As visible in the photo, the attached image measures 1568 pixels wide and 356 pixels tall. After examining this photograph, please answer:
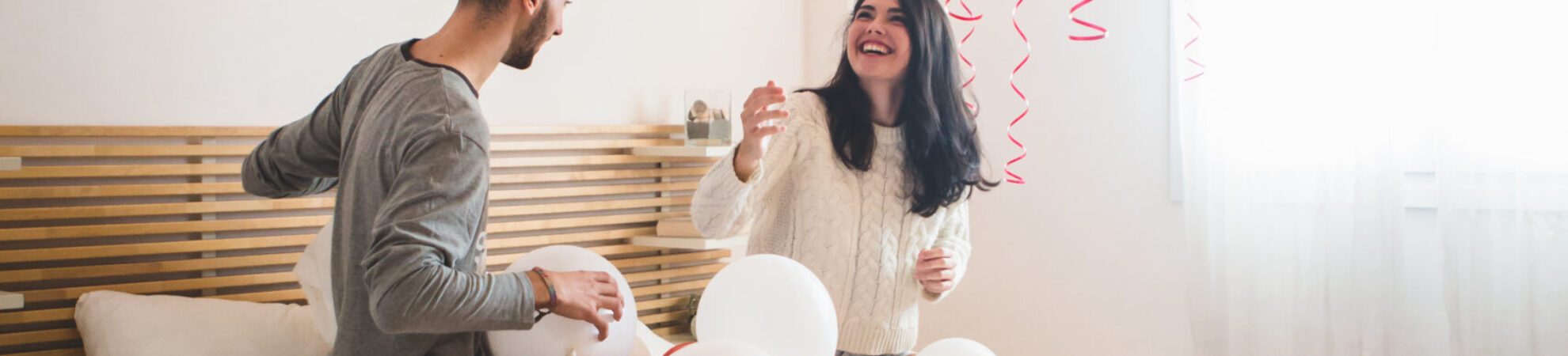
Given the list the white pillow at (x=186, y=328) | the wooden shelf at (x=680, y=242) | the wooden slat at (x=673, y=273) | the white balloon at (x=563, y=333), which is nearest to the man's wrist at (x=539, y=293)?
the white balloon at (x=563, y=333)

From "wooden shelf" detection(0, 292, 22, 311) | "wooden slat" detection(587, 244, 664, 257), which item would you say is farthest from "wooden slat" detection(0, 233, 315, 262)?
"wooden slat" detection(587, 244, 664, 257)

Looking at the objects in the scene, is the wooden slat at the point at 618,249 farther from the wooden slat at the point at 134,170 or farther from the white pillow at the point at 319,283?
the white pillow at the point at 319,283

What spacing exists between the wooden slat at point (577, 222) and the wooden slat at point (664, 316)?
0.33 meters

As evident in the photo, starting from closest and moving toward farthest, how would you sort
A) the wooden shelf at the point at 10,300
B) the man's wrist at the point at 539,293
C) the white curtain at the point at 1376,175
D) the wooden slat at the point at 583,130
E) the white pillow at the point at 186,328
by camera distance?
the man's wrist at the point at 539,293 < the wooden shelf at the point at 10,300 < the white pillow at the point at 186,328 < the white curtain at the point at 1376,175 < the wooden slat at the point at 583,130

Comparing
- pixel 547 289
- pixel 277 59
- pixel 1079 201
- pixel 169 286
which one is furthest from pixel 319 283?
pixel 1079 201

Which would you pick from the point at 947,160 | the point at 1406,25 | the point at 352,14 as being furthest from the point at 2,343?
the point at 1406,25

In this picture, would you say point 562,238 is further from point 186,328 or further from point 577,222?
point 186,328

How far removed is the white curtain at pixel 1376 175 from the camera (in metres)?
2.69

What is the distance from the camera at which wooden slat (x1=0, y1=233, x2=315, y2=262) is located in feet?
8.05

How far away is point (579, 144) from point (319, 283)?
123 cm

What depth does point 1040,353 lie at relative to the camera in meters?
3.83

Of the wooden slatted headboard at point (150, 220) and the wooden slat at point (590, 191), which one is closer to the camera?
the wooden slatted headboard at point (150, 220)

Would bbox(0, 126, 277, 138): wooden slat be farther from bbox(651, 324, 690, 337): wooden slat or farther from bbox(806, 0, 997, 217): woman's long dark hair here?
bbox(651, 324, 690, 337): wooden slat

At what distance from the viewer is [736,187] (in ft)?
5.89
